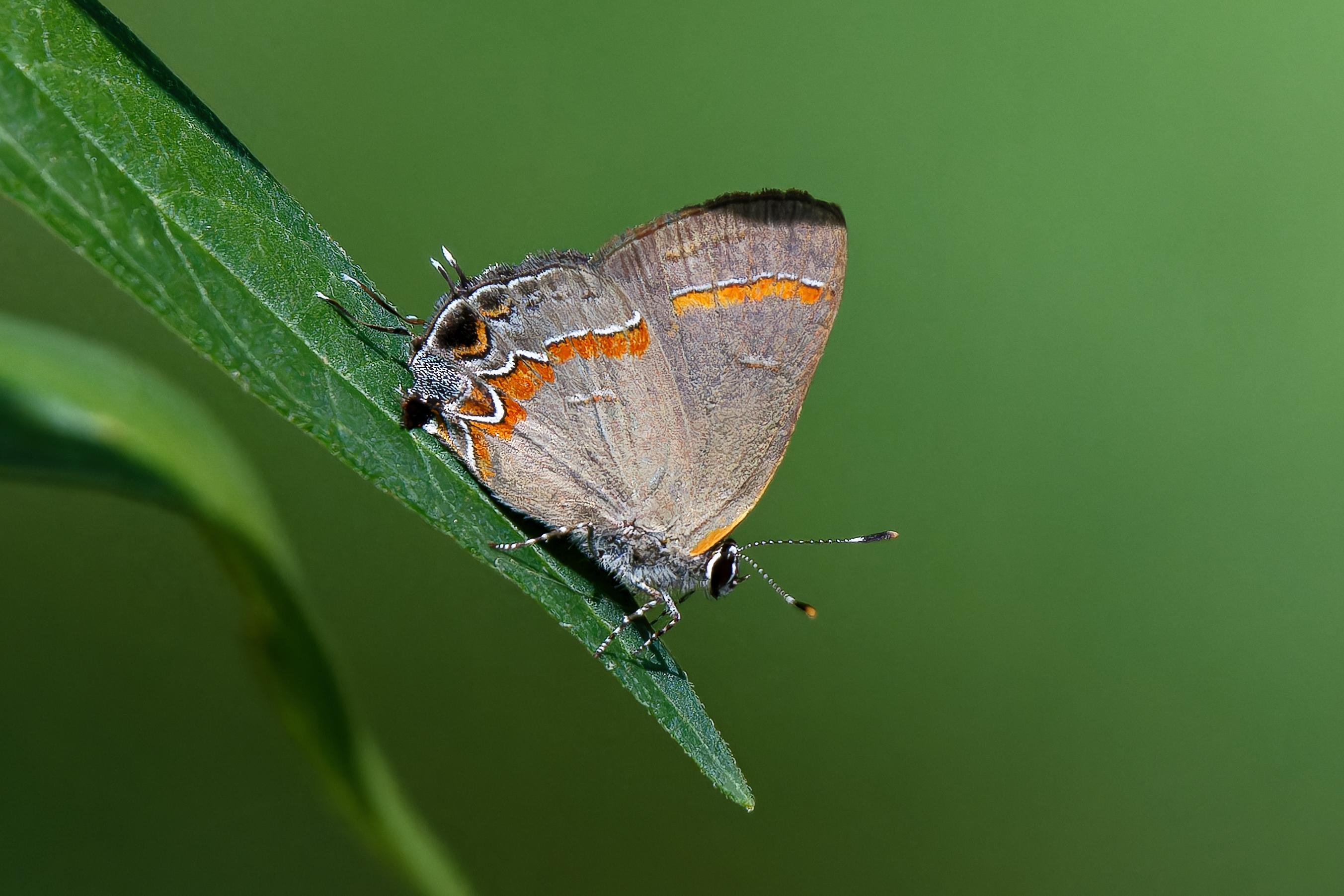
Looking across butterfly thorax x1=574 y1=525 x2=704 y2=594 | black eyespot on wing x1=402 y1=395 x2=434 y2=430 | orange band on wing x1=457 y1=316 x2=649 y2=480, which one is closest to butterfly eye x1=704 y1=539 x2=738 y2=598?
butterfly thorax x1=574 y1=525 x2=704 y2=594

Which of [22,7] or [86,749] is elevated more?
[86,749]

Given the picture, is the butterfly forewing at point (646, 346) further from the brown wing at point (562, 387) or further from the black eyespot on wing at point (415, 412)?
the black eyespot on wing at point (415, 412)

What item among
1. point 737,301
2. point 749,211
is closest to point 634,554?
point 737,301

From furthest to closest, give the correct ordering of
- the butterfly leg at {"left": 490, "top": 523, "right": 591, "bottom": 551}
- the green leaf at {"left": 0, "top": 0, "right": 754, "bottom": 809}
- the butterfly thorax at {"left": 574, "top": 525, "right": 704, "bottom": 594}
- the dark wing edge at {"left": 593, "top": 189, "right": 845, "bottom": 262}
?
the butterfly thorax at {"left": 574, "top": 525, "right": 704, "bottom": 594} → the dark wing edge at {"left": 593, "top": 189, "right": 845, "bottom": 262} → the butterfly leg at {"left": 490, "top": 523, "right": 591, "bottom": 551} → the green leaf at {"left": 0, "top": 0, "right": 754, "bottom": 809}

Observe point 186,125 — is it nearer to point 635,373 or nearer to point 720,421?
point 635,373

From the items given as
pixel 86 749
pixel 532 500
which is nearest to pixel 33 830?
pixel 86 749

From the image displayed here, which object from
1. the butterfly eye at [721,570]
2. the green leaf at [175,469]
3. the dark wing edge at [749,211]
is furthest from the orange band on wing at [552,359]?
the green leaf at [175,469]

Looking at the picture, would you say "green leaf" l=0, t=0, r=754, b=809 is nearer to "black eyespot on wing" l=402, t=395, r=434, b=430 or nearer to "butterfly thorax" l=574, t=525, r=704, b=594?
"black eyespot on wing" l=402, t=395, r=434, b=430

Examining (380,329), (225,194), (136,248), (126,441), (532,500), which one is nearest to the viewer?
(126,441)
